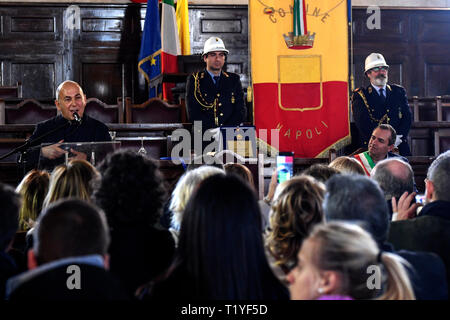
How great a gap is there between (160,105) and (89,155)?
346 centimetres

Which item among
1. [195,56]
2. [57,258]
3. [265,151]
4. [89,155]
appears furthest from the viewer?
[195,56]

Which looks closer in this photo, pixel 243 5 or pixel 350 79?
pixel 350 79

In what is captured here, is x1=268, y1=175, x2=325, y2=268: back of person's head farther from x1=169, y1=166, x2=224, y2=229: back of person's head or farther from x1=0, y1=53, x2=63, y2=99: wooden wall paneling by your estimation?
x1=0, y1=53, x2=63, y2=99: wooden wall paneling

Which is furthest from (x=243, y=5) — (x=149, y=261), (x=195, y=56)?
(x=149, y=261)

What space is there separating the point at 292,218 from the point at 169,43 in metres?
6.40

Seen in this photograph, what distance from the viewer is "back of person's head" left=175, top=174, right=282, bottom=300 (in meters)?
1.57

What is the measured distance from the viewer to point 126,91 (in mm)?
9445

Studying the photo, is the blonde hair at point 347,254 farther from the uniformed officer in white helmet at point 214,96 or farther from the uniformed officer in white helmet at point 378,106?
the uniformed officer in white helmet at point 378,106

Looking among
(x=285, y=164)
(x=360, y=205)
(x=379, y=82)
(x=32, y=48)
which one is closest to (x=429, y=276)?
(x=360, y=205)

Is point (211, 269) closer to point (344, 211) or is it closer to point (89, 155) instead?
point (344, 211)

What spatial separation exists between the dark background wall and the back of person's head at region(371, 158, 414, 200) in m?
6.63

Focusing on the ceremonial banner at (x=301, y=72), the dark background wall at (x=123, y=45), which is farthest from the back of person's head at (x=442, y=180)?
the dark background wall at (x=123, y=45)

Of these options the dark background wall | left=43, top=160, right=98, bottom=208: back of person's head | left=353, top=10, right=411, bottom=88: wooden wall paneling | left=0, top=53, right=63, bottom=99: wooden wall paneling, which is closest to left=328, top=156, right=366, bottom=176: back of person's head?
left=43, top=160, right=98, bottom=208: back of person's head

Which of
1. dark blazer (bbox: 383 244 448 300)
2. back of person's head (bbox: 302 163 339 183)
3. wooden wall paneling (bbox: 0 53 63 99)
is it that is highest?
wooden wall paneling (bbox: 0 53 63 99)
